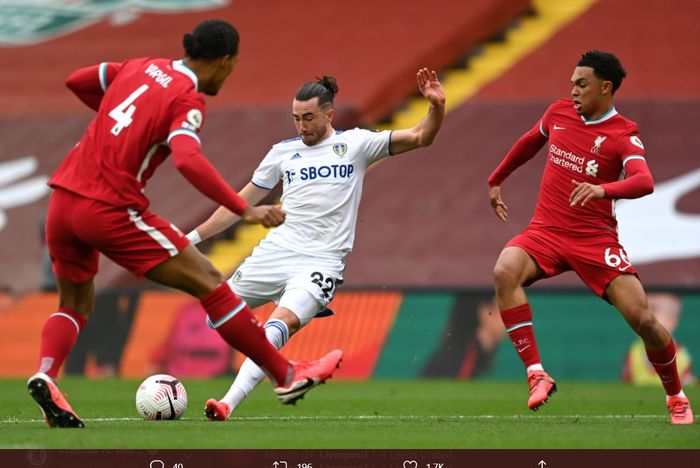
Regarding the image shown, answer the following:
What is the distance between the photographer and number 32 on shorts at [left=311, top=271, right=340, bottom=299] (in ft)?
29.0

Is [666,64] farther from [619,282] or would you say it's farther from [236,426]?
[236,426]

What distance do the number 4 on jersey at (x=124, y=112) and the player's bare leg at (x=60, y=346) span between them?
1033 millimetres

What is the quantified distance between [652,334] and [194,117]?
346 cm

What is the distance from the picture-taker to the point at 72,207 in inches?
288

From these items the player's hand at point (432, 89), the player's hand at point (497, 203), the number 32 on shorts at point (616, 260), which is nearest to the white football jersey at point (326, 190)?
the player's hand at point (432, 89)

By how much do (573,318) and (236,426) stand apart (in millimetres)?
7828

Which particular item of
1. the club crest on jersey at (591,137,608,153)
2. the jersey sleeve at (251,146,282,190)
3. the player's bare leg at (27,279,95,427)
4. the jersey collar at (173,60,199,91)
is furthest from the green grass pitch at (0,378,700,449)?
the jersey collar at (173,60,199,91)

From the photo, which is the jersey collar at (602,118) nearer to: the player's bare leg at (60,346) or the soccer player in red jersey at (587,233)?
the soccer player in red jersey at (587,233)

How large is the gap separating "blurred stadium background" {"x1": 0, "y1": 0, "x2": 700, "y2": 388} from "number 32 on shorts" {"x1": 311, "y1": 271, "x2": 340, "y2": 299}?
Result: 241 inches

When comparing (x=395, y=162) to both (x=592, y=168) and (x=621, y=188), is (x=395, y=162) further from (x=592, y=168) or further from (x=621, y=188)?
(x=621, y=188)

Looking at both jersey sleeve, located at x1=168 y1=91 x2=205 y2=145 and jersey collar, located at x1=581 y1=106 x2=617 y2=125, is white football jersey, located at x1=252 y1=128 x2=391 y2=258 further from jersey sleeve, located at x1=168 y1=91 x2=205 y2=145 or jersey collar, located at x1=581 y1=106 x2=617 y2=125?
jersey sleeve, located at x1=168 y1=91 x2=205 y2=145
